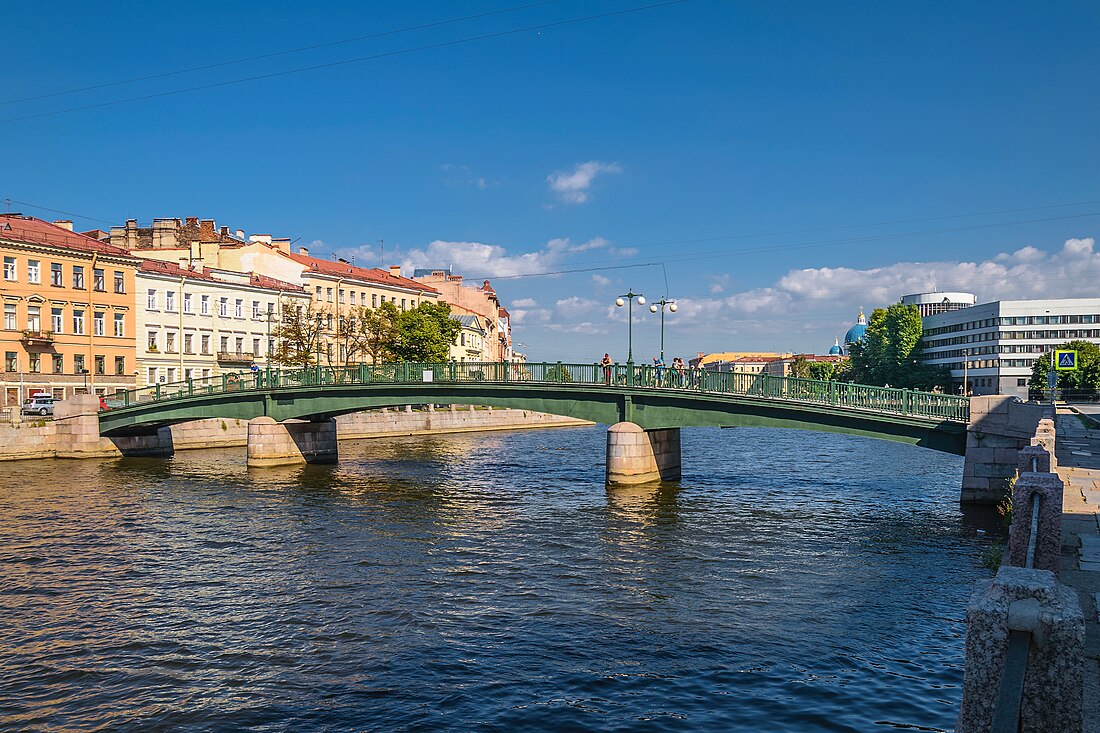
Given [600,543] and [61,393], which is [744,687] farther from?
[61,393]

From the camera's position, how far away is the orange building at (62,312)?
182 ft

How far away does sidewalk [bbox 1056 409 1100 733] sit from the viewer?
7035 mm

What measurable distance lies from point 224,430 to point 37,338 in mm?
13475

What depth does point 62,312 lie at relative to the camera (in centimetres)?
5828

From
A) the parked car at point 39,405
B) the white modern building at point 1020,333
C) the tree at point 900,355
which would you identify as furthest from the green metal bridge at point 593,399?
the tree at point 900,355

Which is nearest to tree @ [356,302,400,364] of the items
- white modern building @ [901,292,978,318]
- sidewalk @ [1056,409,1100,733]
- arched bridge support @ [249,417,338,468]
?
arched bridge support @ [249,417,338,468]

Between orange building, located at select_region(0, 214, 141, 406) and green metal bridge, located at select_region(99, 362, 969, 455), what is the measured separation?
1277 centimetres

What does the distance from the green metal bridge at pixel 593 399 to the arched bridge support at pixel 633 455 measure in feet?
1.76

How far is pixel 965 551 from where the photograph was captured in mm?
21344

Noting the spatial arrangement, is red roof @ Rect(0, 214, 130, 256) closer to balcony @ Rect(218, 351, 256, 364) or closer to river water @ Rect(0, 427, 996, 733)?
balcony @ Rect(218, 351, 256, 364)

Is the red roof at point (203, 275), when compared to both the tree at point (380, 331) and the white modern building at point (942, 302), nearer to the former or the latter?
the tree at point (380, 331)

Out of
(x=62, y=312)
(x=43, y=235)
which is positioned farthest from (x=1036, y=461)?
(x=43, y=235)

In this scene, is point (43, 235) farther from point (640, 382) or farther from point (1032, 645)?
point (1032, 645)

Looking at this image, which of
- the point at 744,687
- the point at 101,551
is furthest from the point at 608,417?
the point at 744,687
